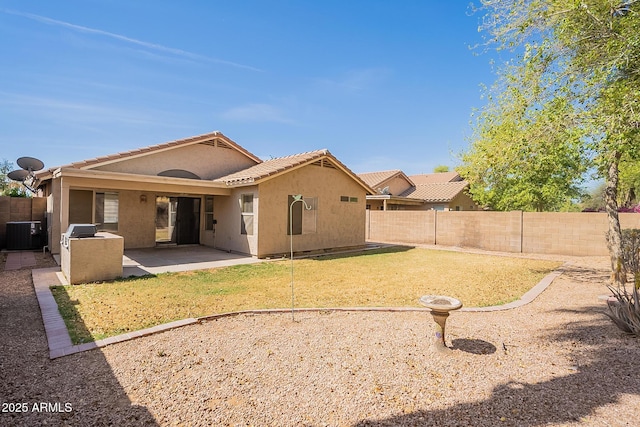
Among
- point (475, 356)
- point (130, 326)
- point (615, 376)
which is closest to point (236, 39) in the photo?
point (130, 326)

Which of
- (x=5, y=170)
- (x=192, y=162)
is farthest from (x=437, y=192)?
(x=5, y=170)

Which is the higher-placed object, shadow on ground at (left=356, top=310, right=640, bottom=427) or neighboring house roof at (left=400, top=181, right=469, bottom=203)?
neighboring house roof at (left=400, top=181, right=469, bottom=203)

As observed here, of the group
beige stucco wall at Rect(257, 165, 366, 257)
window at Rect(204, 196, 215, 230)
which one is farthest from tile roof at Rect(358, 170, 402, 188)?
window at Rect(204, 196, 215, 230)

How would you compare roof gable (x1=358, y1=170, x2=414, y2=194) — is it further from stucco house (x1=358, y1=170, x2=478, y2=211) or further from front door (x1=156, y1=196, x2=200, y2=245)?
front door (x1=156, y1=196, x2=200, y2=245)

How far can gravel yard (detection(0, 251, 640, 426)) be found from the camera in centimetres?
290

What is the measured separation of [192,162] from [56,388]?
39.9 feet

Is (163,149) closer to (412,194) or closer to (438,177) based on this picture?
(412,194)

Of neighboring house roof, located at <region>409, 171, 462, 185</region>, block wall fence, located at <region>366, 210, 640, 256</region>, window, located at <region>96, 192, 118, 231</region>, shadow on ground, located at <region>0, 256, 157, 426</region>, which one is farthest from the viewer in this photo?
neighboring house roof, located at <region>409, 171, 462, 185</region>

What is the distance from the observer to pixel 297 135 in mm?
34500

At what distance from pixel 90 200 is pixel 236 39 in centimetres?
878

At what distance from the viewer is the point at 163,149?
1313cm

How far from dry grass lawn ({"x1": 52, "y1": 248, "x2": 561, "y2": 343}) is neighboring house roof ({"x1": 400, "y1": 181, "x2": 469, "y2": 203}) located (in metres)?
15.4

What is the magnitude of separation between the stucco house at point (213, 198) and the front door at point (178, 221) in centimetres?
4

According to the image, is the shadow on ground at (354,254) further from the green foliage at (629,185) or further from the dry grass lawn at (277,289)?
the green foliage at (629,185)
